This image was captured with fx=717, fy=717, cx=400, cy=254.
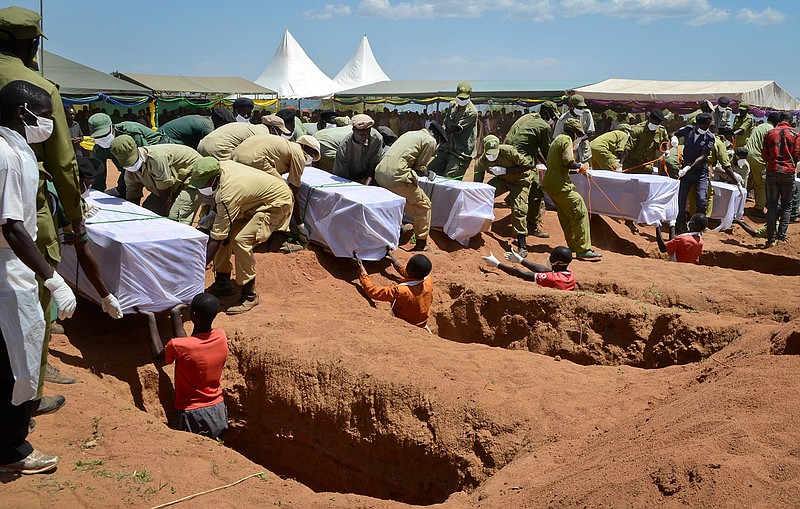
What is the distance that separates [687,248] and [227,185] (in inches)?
236

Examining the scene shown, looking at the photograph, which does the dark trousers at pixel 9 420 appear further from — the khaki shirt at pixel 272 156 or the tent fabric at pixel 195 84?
the tent fabric at pixel 195 84

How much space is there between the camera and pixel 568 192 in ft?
31.1

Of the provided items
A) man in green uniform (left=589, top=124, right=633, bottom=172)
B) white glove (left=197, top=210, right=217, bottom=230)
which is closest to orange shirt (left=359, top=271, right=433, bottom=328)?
white glove (left=197, top=210, right=217, bottom=230)

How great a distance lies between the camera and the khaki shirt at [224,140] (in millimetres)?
7938

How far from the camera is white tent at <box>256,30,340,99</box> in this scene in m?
28.0

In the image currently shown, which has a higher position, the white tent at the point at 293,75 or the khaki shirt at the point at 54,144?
the white tent at the point at 293,75

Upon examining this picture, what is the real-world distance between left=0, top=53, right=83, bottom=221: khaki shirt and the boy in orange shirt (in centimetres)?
317

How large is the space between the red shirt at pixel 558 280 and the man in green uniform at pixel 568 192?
227 centimetres

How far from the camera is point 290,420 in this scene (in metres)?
5.68

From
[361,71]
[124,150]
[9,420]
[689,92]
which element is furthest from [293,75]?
[9,420]

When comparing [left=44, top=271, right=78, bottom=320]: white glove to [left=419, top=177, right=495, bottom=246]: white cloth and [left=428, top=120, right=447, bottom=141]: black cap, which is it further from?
[left=428, top=120, right=447, bottom=141]: black cap

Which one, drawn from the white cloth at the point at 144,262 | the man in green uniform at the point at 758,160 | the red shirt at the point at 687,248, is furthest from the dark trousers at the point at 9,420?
the man in green uniform at the point at 758,160

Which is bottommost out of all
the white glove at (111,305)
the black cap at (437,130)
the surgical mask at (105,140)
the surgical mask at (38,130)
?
the white glove at (111,305)

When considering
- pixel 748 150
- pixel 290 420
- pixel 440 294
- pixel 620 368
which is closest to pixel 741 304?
pixel 620 368
